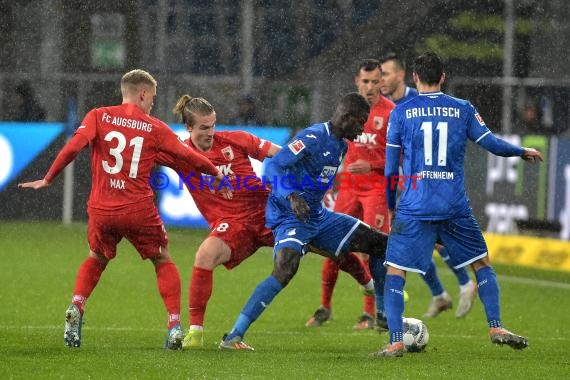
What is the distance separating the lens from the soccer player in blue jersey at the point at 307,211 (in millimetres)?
8953

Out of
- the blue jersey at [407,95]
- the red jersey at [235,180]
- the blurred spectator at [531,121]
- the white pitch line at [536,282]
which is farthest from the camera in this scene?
the blurred spectator at [531,121]

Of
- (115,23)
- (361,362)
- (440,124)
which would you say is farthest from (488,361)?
(115,23)

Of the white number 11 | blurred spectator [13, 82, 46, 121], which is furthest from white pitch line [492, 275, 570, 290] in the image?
blurred spectator [13, 82, 46, 121]

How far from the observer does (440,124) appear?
878 centimetres

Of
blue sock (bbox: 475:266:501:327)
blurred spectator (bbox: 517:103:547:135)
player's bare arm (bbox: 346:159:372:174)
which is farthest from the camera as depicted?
blurred spectator (bbox: 517:103:547:135)

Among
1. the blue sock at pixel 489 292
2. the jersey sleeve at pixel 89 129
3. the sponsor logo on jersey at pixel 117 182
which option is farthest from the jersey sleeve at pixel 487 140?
the jersey sleeve at pixel 89 129

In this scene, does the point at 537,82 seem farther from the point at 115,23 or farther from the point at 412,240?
the point at 412,240

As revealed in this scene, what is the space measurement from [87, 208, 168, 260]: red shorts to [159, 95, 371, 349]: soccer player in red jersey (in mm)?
408

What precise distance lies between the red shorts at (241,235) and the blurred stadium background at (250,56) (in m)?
10.7

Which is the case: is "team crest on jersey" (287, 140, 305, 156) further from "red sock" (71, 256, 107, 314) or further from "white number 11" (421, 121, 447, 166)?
"red sock" (71, 256, 107, 314)

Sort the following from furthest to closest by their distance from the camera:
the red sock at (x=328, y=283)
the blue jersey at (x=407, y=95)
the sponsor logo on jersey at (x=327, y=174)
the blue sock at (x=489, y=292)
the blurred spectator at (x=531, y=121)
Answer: the blurred spectator at (x=531, y=121)
the blue jersey at (x=407, y=95)
the red sock at (x=328, y=283)
the sponsor logo on jersey at (x=327, y=174)
the blue sock at (x=489, y=292)

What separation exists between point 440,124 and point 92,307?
4271 mm

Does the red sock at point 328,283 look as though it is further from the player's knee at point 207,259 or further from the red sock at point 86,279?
the red sock at point 86,279

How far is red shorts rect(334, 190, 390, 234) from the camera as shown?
1132cm
